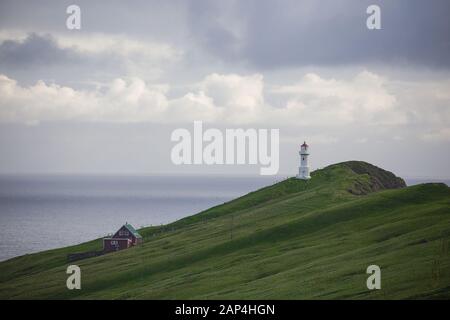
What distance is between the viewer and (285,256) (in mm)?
106312

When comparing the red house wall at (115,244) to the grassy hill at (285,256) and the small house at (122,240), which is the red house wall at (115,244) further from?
the grassy hill at (285,256)

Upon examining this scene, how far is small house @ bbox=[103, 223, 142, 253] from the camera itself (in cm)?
15238

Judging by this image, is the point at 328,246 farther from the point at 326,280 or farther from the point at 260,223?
the point at 260,223

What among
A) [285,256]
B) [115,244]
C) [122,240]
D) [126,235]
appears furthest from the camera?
[126,235]

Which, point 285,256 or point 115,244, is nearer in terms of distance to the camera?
point 285,256

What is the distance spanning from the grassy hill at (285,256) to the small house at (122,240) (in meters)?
4.55

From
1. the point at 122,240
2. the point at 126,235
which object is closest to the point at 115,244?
the point at 122,240

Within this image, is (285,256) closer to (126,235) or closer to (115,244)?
(126,235)

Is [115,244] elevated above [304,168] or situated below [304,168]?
below

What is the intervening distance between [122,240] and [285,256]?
2167 inches

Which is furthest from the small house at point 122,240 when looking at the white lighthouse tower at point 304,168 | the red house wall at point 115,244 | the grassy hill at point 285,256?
the white lighthouse tower at point 304,168

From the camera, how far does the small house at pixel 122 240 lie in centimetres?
15238

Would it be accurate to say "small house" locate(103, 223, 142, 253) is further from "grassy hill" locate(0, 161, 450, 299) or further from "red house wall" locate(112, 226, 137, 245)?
"grassy hill" locate(0, 161, 450, 299)
